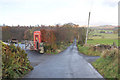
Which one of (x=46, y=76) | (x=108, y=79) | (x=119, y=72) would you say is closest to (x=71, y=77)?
(x=46, y=76)

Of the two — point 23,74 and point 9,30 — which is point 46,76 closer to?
point 23,74

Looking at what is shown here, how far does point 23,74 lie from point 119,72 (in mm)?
4118

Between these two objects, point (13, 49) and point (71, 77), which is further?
point (13, 49)

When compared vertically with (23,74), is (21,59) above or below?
above

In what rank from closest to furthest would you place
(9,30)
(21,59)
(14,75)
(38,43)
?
(14,75) → (21,59) → (38,43) → (9,30)

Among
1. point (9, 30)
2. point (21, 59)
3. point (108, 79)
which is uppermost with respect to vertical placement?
point (9, 30)

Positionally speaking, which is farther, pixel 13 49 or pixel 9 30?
pixel 9 30

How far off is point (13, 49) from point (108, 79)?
477cm

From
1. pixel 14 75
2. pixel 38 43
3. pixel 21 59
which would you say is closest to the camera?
pixel 14 75

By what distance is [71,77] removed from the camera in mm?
5633

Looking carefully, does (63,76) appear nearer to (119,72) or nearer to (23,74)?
(23,74)

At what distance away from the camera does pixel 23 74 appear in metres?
5.94

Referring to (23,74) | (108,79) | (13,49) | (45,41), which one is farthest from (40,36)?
Answer: (108,79)

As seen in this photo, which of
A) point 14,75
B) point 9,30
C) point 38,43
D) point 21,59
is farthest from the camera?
point 9,30
